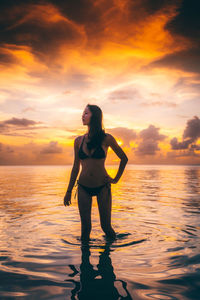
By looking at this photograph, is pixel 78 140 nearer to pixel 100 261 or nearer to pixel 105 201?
pixel 105 201

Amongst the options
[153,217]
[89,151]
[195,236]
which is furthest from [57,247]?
[153,217]

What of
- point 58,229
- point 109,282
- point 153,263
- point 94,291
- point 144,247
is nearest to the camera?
point 94,291

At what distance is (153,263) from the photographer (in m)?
4.57

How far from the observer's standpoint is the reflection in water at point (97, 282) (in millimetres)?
3389

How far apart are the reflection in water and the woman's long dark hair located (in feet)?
7.07

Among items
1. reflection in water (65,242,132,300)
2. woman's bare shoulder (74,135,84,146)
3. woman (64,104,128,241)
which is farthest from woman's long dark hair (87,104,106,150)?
reflection in water (65,242,132,300)

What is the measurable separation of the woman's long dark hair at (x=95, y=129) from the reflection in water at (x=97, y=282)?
2.15 m

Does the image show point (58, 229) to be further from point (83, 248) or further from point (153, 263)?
point (153, 263)

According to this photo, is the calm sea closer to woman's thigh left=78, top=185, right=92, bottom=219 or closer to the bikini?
woman's thigh left=78, top=185, right=92, bottom=219

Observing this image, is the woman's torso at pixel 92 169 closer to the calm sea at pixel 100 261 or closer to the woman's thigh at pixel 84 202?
the woman's thigh at pixel 84 202

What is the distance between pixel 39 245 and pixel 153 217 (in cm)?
445

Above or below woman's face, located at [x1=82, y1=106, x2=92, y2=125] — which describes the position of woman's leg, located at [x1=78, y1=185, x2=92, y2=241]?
below

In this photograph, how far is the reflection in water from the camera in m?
3.39

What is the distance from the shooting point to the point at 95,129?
4965 millimetres
